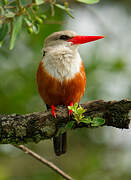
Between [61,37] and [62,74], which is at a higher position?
[61,37]

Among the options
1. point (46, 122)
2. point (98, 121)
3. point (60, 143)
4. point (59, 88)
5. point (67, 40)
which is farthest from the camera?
point (67, 40)

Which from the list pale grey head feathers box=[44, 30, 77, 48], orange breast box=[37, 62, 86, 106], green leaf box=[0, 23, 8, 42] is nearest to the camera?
green leaf box=[0, 23, 8, 42]

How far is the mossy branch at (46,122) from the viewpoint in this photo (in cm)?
370

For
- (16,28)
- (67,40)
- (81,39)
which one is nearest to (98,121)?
(16,28)

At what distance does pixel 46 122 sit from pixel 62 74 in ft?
3.09

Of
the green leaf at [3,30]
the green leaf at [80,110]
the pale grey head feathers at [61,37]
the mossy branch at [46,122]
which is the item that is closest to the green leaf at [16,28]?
the green leaf at [3,30]

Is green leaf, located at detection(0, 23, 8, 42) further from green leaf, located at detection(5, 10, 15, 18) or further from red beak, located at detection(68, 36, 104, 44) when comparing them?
red beak, located at detection(68, 36, 104, 44)

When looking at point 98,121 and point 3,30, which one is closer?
point 98,121

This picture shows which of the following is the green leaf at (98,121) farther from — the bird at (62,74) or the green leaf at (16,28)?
the green leaf at (16,28)

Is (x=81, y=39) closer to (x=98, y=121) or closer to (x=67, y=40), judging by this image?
(x=67, y=40)

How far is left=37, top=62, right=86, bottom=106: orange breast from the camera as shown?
4523mm

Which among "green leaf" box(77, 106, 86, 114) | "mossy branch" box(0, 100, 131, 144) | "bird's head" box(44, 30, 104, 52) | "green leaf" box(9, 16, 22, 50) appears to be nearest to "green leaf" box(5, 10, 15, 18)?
"green leaf" box(9, 16, 22, 50)

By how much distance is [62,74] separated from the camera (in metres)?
4.57

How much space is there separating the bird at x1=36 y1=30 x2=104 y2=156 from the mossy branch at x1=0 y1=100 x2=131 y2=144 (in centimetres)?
55
